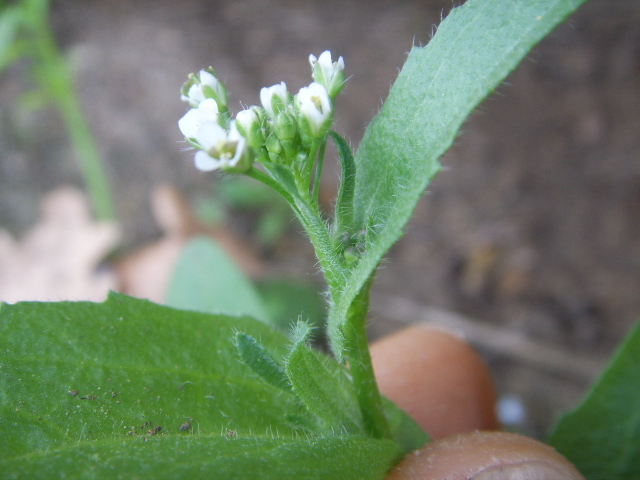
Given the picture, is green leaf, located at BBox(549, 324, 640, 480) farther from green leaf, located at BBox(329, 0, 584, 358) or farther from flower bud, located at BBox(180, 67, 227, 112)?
flower bud, located at BBox(180, 67, 227, 112)

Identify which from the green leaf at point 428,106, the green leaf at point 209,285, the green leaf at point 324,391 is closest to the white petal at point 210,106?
the green leaf at point 428,106

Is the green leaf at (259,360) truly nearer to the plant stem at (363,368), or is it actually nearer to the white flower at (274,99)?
the plant stem at (363,368)

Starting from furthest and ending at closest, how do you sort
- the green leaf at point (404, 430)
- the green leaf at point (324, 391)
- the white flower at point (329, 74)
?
the green leaf at point (404, 430)
the white flower at point (329, 74)
the green leaf at point (324, 391)

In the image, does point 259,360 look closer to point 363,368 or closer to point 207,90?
point 363,368

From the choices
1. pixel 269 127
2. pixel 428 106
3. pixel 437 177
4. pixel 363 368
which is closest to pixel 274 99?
pixel 269 127

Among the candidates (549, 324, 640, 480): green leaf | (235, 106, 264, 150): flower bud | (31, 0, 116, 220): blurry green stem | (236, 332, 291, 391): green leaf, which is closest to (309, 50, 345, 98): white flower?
(235, 106, 264, 150): flower bud

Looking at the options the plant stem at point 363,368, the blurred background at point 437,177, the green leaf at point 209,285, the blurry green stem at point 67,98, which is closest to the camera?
the plant stem at point 363,368
